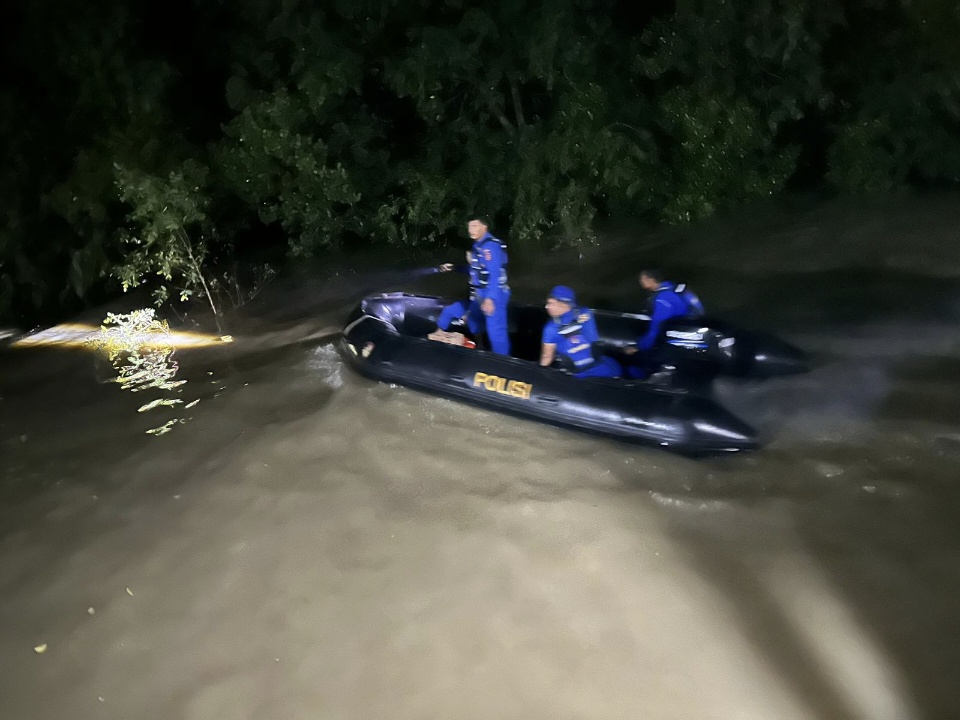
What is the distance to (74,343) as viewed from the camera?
8.27 metres

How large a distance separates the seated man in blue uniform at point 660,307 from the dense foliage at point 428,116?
13.8 feet

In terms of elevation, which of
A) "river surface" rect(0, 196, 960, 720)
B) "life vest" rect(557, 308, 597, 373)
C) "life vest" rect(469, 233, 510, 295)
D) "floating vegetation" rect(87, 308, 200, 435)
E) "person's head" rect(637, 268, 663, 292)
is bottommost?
"river surface" rect(0, 196, 960, 720)

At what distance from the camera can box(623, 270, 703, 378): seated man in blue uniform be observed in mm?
4879

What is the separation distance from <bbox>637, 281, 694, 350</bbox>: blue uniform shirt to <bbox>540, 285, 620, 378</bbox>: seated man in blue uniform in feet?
1.71

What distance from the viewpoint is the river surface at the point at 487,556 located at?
2.78 meters

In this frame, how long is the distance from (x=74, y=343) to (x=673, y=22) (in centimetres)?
859

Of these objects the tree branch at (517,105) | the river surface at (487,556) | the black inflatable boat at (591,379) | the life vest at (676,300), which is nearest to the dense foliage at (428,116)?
the tree branch at (517,105)

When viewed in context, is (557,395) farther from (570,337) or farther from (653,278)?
(653,278)

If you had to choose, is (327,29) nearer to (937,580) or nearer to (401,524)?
(401,524)

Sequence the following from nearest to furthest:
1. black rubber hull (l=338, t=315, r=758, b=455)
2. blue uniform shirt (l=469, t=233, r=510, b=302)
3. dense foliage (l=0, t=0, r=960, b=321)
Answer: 1. black rubber hull (l=338, t=315, r=758, b=455)
2. blue uniform shirt (l=469, t=233, r=510, b=302)
3. dense foliage (l=0, t=0, r=960, b=321)

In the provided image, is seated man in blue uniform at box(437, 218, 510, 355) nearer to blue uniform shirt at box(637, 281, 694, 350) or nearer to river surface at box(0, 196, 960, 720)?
river surface at box(0, 196, 960, 720)

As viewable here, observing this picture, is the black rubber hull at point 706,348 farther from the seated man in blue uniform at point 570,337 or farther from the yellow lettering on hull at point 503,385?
the yellow lettering on hull at point 503,385

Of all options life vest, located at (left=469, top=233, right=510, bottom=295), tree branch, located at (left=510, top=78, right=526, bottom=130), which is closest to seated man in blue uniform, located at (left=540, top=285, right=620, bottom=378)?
life vest, located at (left=469, top=233, right=510, bottom=295)

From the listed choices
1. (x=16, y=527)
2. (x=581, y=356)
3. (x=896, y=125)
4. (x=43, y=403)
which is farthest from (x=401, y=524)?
(x=896, y=125)
